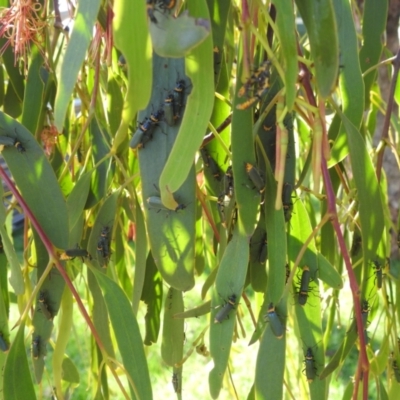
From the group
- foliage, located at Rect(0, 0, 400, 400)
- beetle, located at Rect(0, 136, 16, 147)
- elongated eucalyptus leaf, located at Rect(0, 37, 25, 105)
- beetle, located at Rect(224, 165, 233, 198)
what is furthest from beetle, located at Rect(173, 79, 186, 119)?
elongated eucalyptus leaf, located at Rect(0, 37, 25, 105)

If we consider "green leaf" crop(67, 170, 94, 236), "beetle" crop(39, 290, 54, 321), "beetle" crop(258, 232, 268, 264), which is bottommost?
"beetle" crop(39, 290, 54, 321)

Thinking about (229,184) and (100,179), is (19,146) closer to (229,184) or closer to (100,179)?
(100,179)

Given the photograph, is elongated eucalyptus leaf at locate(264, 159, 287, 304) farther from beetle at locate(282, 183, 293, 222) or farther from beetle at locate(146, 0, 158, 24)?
beetle at locate(146, 0, 158, 24)

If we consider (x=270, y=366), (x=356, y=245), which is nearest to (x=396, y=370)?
(x=356, y=245)

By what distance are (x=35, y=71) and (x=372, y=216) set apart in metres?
0.52

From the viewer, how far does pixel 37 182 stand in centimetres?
74

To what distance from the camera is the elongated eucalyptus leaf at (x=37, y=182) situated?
73cm

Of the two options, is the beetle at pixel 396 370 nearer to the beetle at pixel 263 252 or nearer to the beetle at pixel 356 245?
the beetle at pixel 356 245

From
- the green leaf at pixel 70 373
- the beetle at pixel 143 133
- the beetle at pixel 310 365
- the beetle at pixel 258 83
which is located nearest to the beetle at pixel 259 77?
the beetle at pixel 258 83

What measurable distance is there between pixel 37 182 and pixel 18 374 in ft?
0.78

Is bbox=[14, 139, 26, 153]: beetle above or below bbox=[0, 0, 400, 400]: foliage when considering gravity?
above

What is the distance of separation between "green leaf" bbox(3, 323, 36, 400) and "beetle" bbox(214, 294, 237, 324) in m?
0.25

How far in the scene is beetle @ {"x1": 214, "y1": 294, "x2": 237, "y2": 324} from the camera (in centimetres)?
66

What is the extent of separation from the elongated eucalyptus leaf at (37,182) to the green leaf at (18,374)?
0.43ft
